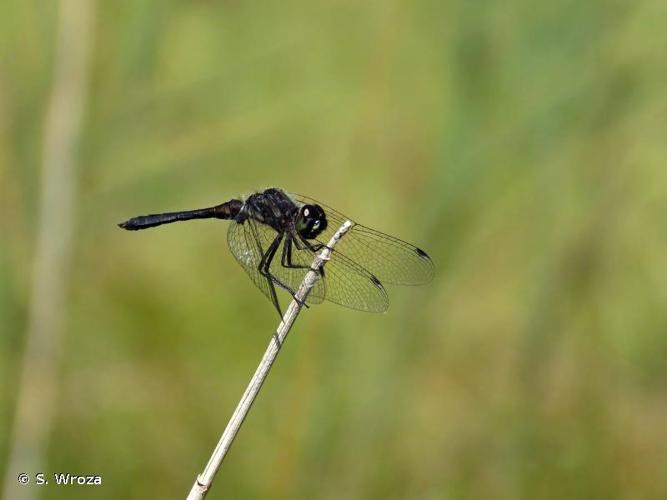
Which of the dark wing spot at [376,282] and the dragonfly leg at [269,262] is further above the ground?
the dark wing spot at [376,282]

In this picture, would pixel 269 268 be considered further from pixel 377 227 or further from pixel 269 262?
pixel 377 227

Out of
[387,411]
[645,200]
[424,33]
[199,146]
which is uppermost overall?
[424,33]

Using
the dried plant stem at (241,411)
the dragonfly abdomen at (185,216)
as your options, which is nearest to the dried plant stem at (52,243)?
the dragonfly abdomen at (185,216)

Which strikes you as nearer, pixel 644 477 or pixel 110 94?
pixel 110 94

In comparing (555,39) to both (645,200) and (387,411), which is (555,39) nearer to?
(645,200)

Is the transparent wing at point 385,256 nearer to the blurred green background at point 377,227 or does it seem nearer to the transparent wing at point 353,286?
the transparent wing at point 353,286

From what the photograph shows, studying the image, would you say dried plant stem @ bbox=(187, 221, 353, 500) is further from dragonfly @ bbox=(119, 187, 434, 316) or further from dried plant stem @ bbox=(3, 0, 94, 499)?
dried plant stem @ bbox=(3, 0, 94, 499)

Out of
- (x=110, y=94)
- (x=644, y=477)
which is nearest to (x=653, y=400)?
(x=644, y=477)
